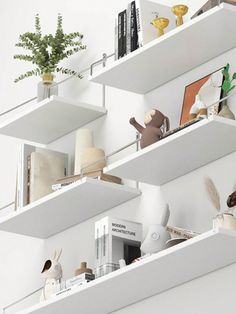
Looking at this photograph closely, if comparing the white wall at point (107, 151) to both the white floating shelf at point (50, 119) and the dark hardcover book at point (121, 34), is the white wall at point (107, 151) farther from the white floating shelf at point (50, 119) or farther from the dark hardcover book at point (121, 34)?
the dark hardcover book at point (121, 34)

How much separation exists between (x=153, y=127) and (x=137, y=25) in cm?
38

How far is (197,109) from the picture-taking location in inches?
107

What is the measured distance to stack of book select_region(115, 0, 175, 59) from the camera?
301 cm

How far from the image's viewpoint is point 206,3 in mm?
2822

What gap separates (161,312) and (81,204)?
0.47 meters

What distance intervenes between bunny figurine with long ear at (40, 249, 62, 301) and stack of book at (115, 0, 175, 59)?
2.25 ft

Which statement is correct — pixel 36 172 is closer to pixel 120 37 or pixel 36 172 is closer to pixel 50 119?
pixel 50 119

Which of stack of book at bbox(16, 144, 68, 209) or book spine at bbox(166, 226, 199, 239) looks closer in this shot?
book spine at bbox(166, 226, 199, 239)

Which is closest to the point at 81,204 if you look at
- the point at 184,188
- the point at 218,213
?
the point at 184,188

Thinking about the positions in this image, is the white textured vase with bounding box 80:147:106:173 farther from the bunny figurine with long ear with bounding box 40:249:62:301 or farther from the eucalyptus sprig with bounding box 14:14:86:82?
the eucalyptus sprig with bounding box 14:14:86:82


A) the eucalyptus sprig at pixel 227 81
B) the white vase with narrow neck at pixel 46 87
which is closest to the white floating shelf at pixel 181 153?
the eucalyptus sprig at pixel 227 81

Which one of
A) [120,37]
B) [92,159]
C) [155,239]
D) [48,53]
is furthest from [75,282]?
[48,53]

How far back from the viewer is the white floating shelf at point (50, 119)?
3270mm

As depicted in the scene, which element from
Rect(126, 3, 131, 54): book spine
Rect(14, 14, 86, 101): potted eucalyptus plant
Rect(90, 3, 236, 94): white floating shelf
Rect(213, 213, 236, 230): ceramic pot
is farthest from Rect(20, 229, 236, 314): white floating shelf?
Rect(14, 14, 86, 101): potted eucalyptus plant
